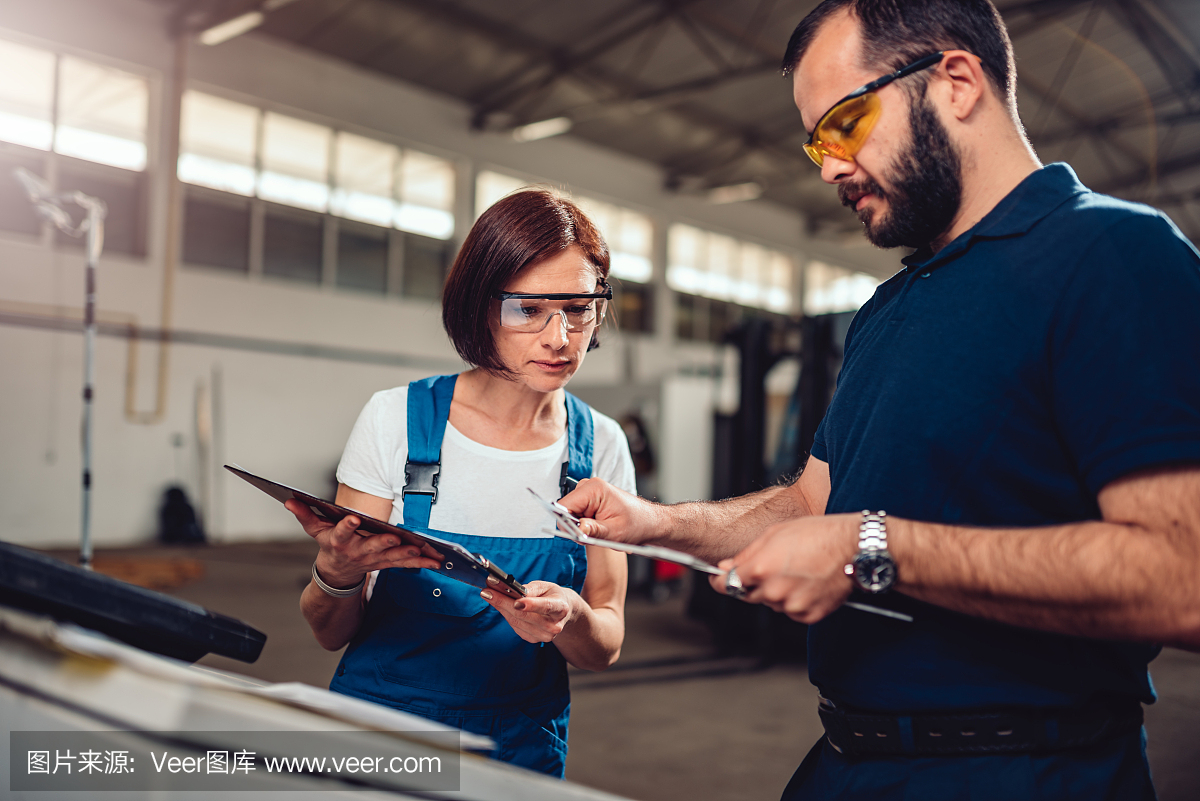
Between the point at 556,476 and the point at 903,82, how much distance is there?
889 mm

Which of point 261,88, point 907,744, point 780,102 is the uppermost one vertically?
point 780,102

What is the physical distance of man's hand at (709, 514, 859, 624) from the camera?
Result: 88cm

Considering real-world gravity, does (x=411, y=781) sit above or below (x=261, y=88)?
below

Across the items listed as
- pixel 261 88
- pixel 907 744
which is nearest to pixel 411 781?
pixel 907 744

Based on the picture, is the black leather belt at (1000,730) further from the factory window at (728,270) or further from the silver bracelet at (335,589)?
the factory window at (728,270)

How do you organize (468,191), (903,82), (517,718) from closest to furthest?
(903,82), (517,718), (468,191)

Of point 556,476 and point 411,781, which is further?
point 556,476

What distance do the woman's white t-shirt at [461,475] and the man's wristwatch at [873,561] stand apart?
741 millimetres

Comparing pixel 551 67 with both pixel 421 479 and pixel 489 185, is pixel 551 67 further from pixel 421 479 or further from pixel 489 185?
pixel 421 479

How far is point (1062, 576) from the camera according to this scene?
0.80 meters

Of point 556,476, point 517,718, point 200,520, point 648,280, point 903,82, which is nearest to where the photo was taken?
point 903,82

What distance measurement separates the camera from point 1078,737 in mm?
933

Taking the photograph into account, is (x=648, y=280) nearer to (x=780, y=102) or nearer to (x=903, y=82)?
(x=780, y=102)

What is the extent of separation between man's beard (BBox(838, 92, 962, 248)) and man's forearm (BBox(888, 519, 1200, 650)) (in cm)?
44
